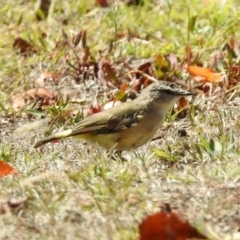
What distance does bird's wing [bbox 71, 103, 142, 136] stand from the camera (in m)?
6.97

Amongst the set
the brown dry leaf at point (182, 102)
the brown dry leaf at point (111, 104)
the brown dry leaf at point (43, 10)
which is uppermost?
the brown dry leaf at point (182, 102)

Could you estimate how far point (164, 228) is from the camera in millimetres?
4270

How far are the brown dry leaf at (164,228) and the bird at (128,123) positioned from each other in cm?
242

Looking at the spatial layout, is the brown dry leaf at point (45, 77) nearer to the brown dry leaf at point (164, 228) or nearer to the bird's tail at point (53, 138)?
the bird's tail at point (53, 138)

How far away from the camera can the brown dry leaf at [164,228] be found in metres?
4.26

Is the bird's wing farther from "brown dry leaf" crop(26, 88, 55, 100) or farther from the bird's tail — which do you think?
"brown dry leaf" crop(26, 88, 55, 100)

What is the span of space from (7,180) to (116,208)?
891 millimetres

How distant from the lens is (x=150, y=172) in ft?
18.1

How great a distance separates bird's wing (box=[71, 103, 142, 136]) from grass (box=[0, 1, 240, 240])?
0.59 feet

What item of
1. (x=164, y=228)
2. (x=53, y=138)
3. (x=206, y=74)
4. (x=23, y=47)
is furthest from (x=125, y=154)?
(x=164, y=228)

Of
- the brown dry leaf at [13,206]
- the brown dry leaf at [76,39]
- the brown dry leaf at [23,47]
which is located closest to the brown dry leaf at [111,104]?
the brown dry leaf at [76,39]

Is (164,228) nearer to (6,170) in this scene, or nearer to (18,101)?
(6,170)

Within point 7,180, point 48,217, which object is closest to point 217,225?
point 48,217

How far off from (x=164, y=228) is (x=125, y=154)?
2585 millimetres
